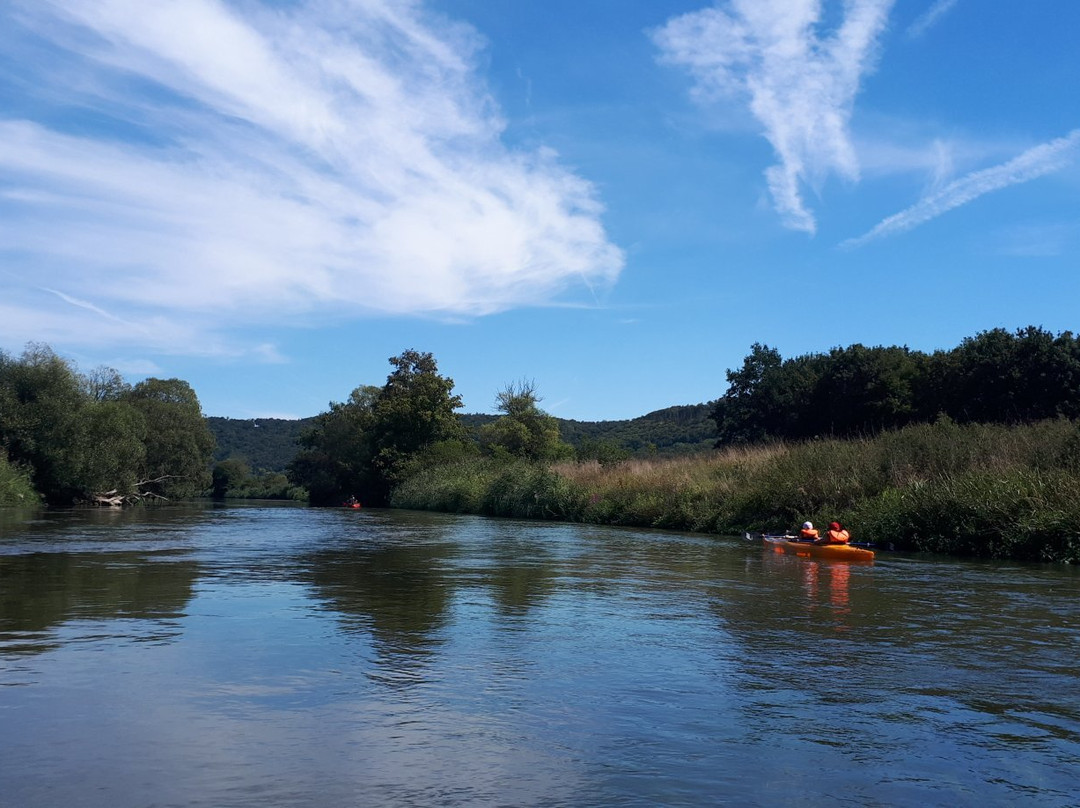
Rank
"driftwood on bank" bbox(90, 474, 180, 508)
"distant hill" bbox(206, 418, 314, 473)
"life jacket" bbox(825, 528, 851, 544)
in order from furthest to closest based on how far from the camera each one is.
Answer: "distant hill" bbox(206, 418, 314, 473) < "driftwood on bank" bbox(90, 474, 180, 508) < "life jacket" bbox(825, 528, 851, 544)

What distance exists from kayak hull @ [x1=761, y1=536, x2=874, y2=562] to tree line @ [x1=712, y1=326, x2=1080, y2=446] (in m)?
16.8

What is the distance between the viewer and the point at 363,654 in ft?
25.3

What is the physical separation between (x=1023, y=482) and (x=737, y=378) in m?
55.2

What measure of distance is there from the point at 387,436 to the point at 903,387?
124ft

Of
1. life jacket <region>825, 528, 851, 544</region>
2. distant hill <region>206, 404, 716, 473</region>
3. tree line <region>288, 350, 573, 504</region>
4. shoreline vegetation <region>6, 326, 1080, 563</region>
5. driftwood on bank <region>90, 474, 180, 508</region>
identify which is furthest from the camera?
distant hill <region>206, 404, 716, 473</region>

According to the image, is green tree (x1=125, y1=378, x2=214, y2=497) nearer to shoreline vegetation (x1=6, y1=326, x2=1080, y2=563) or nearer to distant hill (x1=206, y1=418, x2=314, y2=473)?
shoreline vegetation (x1=6, y1=326, x2=1080, y2=563)

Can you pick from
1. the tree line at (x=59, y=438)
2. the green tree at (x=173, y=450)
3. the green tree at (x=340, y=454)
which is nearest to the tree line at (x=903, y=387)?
the green tree at (x=340, y=454)

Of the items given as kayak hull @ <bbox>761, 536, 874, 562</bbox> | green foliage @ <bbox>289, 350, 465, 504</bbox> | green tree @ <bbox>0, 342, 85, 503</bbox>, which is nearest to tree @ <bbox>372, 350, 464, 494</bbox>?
green foliage @ <bbox>289, 350, 465, 504</bbox>

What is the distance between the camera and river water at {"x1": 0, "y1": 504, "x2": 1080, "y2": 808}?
4621 millimetres

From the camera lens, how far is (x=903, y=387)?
5403 centimetres

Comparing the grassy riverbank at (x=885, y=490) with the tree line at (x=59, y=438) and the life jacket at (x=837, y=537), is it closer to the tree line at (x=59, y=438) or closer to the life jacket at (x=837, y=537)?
the life jacket at (x=837, y=537)

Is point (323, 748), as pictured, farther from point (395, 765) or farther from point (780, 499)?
point (780, 499)

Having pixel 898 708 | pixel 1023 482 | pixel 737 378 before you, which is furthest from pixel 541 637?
pixel 737 378

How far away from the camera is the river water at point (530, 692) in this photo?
462 cm
